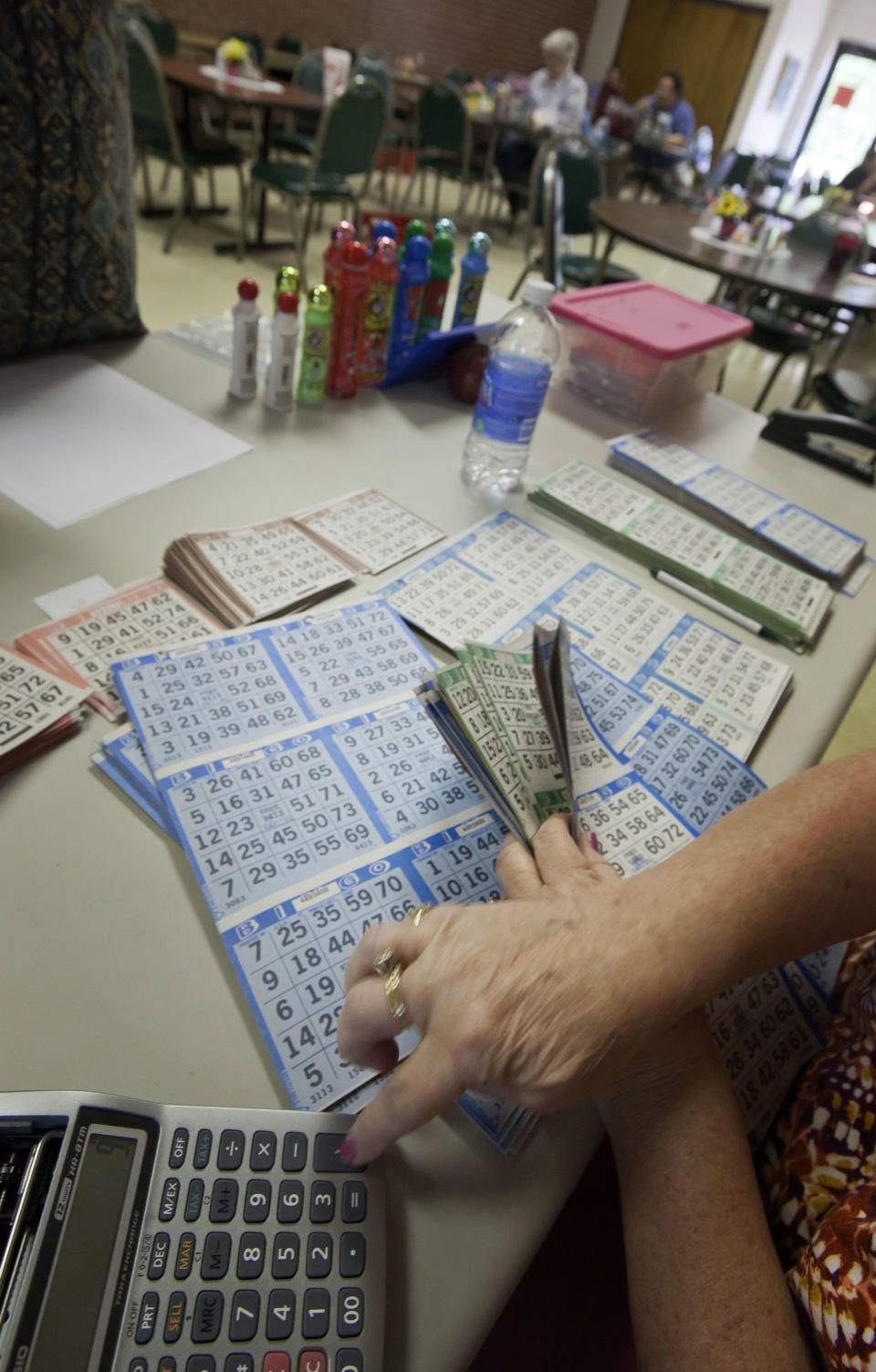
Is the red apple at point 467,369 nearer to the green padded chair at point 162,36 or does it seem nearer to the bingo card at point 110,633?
the bingo card at point 110,633

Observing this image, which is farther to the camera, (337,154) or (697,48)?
(697,48)

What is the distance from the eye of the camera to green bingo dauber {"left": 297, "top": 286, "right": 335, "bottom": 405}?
1128 millimetres

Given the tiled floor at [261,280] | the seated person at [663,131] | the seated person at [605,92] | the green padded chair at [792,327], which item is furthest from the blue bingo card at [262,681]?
the seated person at [605,92]

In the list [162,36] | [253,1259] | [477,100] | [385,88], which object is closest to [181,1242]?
[253,1259]

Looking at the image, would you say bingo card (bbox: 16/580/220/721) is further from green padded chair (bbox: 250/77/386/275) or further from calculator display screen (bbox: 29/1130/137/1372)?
green padded chair (bbox: 250/77/386/275)

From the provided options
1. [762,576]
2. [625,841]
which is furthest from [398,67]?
[625,841]

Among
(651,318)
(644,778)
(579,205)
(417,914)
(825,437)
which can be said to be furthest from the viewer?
(579,205)

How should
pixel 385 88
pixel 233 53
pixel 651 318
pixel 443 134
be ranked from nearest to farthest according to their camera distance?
pixel 651 318 < pixel 233 53 < pixel 385 88 < pixel 443 134

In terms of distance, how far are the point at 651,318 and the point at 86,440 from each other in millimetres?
1063

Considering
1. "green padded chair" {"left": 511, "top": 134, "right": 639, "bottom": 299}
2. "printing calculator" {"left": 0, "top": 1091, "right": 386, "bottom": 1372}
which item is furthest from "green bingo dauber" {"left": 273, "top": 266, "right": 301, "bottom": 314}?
"green padded chair" {"left": 511, "top": 134, "right": 639, "bottom": 299}

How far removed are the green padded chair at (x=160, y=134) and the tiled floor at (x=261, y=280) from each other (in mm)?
139

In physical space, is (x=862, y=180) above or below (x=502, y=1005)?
above

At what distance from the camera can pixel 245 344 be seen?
1147 mm

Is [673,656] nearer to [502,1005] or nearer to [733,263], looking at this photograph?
[502,1005]
